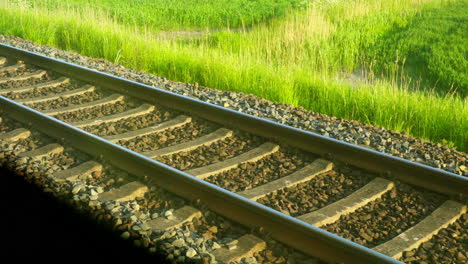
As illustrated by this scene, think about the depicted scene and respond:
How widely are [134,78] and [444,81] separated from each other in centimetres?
517

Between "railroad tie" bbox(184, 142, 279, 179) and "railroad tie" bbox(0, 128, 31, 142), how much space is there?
1856 millimetres

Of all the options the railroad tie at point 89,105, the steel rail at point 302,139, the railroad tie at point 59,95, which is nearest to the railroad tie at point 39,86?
the steel rail at point 302,139

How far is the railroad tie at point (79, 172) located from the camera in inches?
182

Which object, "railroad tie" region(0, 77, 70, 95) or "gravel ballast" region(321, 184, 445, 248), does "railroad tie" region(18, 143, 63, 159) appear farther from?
"gravel ballast" region(321, 184, 445, 248)

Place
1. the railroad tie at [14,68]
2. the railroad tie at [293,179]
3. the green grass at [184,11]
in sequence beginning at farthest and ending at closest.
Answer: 1. the green grass at [184,11]
2. the railroad tie at [14,68]
3. the railroad tie at [293,179]

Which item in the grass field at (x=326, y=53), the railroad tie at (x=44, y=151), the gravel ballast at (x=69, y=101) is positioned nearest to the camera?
the railroad tie at (x=44, y=151)

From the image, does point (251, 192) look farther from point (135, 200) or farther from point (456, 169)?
point (456, 169)

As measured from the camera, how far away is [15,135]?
5.54 meters

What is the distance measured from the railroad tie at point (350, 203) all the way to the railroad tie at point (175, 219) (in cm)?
71

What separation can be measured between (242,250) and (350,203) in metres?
1.01

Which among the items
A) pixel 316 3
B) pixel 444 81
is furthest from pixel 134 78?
pixel 316 3

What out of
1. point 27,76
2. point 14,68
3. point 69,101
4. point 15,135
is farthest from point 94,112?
point 14,68

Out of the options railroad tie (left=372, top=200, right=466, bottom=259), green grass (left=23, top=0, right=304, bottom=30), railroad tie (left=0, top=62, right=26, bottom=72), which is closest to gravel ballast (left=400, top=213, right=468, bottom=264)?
railroad tie (left=372, top=200, right=466, bottom=259)

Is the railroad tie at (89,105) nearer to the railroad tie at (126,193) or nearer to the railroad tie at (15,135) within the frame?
the railroad tie at (15,135)
